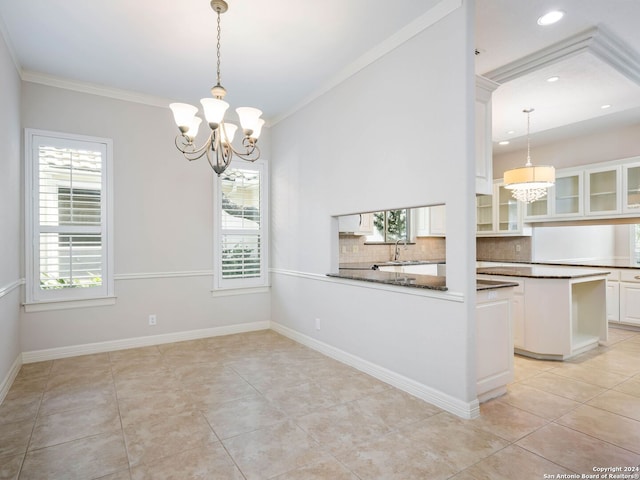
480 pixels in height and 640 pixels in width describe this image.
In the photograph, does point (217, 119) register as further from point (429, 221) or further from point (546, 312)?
point (429, 221)

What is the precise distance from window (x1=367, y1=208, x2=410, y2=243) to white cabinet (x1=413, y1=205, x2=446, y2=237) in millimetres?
181

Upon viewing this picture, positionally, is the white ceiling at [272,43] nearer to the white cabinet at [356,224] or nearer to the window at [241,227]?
the window at [241,227]

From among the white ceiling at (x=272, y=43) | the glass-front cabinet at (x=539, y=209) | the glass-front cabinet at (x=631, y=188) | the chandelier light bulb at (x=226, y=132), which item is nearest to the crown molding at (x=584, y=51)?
the white ceiling at (x=272, y=43)

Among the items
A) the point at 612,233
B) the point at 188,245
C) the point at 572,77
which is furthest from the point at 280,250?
the point at 612,233

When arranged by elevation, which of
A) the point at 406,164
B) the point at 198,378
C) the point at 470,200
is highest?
the point at 406,164

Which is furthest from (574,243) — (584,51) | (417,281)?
(417,281)

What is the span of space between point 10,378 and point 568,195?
723cm

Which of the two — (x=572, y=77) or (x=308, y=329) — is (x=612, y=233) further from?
(x=308, y=329)

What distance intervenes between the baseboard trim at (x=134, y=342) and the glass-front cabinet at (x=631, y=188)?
17.2 ft

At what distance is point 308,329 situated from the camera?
4.34m

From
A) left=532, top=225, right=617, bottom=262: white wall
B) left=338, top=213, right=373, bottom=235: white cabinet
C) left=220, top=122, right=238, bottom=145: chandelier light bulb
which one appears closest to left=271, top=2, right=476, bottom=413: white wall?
left=338, top=213, right=373, bottom=235: white cabinet

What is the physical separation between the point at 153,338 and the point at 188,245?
1.18m

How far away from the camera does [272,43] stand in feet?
10.5

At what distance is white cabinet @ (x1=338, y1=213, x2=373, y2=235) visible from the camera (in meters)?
5.02
